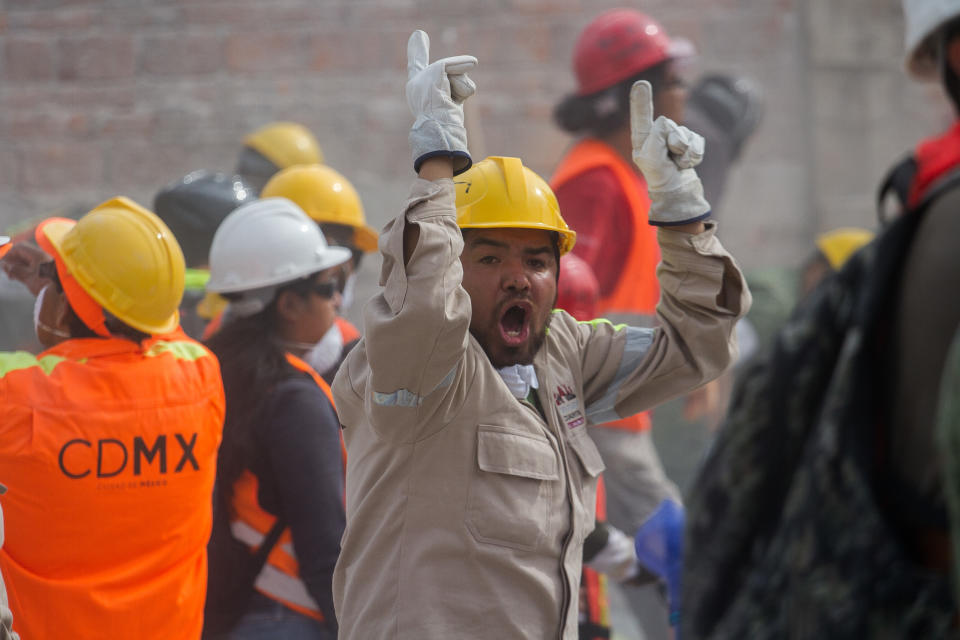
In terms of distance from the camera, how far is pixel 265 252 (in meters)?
3.83

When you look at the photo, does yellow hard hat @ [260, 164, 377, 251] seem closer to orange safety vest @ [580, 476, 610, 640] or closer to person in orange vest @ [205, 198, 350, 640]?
person in orange vest @ [205, 198, 350, 640]

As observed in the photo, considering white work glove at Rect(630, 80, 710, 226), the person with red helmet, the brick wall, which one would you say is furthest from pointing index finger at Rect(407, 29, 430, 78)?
the brick wall

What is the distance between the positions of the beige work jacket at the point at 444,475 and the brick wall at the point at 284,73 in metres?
4.52

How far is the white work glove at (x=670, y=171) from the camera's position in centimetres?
267

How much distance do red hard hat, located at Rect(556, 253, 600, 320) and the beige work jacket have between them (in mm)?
1335

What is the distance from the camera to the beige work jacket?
2.28m

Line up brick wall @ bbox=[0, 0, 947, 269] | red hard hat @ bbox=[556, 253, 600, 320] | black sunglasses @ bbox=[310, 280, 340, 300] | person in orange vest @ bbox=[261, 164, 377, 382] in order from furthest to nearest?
1. brick wall @ bbox=[0, 0, 947, 269]
2. person in orange vest @ bbox=[261, 164, 377, 382]
3. red hard hat @ bbox=[556, 253, 600, 320]
4. black sunglasses @ bbox=[310, 280, 340, 300]

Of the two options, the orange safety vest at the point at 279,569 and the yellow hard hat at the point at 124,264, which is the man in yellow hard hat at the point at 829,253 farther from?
the yellow hard hat at the point at 124,264

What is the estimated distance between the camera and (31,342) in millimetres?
4180

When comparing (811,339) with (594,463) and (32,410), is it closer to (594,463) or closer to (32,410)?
(594,463)

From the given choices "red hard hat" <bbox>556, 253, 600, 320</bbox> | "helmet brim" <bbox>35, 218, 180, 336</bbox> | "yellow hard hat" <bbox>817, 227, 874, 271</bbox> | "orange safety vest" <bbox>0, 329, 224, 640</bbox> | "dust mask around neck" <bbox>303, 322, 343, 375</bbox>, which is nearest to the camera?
"orange safety vest" <bbox>0, 329, 224, 640</bbox>

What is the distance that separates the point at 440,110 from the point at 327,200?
264cm

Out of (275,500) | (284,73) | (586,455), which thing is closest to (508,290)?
(586,455)

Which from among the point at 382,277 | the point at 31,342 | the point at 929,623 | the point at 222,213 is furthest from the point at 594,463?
the point at 222,213
